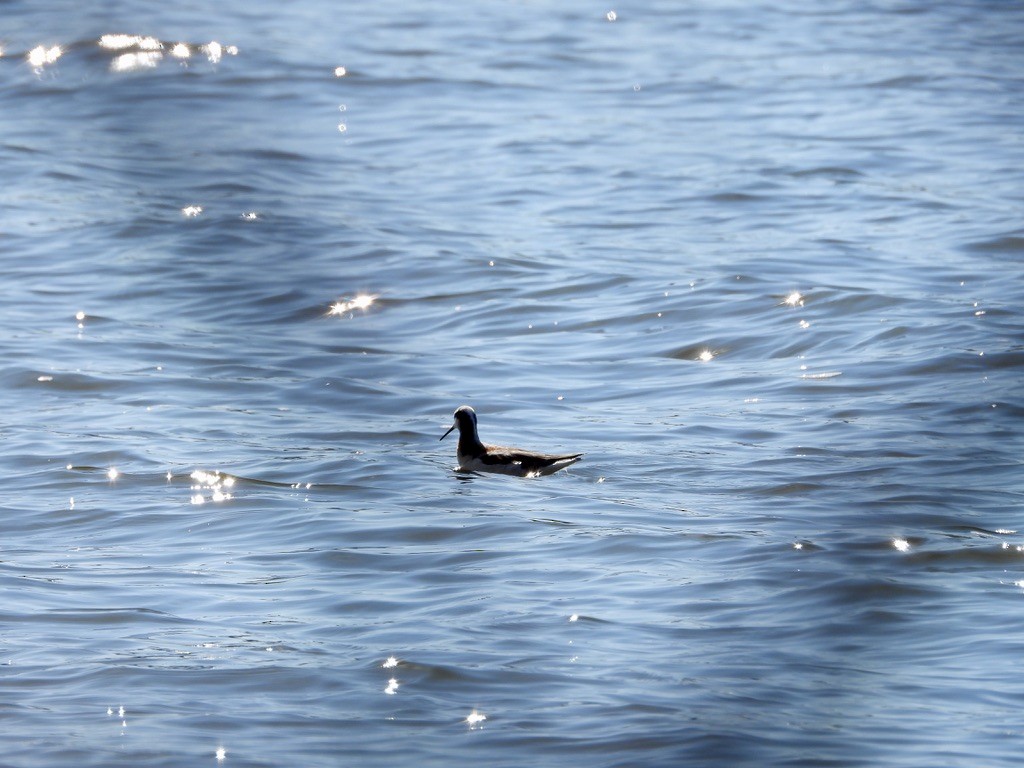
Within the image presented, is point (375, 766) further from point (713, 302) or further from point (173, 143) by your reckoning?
point (713, 302)

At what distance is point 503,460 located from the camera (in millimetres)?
9219

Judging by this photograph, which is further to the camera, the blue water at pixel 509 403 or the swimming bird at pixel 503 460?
the swimming bird at pixel 503 460

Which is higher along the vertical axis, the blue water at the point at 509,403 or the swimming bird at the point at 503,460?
the blue water at the point at 509,403

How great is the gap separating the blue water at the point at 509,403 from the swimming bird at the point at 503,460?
171 millimetres

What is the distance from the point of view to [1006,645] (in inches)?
A: 233

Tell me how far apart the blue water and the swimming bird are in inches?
6.7

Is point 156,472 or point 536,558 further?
point 156,472

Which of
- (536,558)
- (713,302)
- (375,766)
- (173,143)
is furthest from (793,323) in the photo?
(173,143)

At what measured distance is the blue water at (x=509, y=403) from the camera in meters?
5.25

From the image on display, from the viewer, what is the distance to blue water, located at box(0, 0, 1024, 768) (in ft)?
17.2

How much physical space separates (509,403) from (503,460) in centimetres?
143

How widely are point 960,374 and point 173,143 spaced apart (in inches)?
322

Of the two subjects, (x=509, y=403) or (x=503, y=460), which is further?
(x=509, y=403)

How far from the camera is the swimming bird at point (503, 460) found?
9.04m
